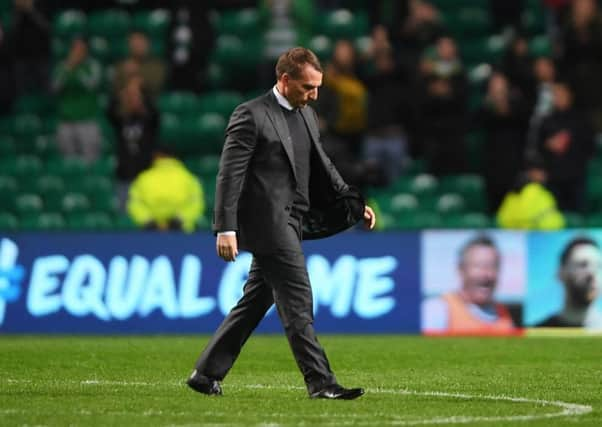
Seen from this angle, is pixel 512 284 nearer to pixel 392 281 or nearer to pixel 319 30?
pixel 392 281

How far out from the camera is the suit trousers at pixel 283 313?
10039 mm

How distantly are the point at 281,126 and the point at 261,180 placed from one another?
36cm

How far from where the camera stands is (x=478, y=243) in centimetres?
1869

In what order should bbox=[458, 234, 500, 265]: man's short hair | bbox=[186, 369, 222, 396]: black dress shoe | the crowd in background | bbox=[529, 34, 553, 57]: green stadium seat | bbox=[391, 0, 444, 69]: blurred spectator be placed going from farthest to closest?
bbox=[529, 34, 553, 57]: green stadium seat → bbox=[391, 0, 444, 69]: blurred spectator → the crowd in background → bbox=[458, 234, 500, 265]: man's short hair → bbox=[186, 369, 222, 396]: black dress shoe

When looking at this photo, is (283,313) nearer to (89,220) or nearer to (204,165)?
(89,220)

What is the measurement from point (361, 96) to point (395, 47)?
1.68 metres

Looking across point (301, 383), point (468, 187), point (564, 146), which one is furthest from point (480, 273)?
point (301, 383)

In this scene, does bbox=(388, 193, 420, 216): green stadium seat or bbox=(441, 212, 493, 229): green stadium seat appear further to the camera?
bbox=(388, 193, 420, 216): green stadium seat

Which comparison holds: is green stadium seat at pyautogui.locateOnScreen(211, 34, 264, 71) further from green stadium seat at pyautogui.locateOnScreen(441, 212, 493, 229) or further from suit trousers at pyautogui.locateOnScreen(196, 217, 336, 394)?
suit trousers at pyautogui.locateOnScreen(196, 217, 336, 394)

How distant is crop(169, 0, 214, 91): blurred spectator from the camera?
79.9 ft

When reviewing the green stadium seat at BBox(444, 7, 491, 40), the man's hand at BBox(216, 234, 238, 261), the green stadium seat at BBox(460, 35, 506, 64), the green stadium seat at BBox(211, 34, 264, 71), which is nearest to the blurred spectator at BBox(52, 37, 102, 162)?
the green stadium seat at BBox(211, 34, 264, 71)

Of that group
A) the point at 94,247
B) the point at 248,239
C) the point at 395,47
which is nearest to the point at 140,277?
the point at 94,247

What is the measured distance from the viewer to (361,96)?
21.9 meters

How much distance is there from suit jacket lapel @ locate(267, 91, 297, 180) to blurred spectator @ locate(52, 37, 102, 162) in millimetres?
13526
